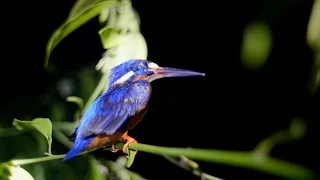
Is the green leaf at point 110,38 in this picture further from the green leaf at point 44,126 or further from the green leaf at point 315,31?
the green leaf at point 315,31

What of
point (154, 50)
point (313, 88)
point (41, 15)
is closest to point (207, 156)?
point (313, 88)

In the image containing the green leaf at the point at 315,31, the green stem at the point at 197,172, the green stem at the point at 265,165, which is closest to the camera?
the green stem at the point at 265,165

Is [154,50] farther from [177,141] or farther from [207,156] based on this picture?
[207,156]

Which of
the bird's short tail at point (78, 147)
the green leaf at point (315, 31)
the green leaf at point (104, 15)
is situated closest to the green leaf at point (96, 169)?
the bird's short tail at point (78, 147)

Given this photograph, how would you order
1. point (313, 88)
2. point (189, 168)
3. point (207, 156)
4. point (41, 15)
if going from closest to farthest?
point (207, 156) → point (313, 88) → point (189, 168) → point (41, 15)

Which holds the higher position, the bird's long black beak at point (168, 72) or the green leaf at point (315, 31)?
the green leaf at point (315, 31)

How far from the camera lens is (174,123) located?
1.64ft

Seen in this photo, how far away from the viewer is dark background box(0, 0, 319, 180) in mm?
391

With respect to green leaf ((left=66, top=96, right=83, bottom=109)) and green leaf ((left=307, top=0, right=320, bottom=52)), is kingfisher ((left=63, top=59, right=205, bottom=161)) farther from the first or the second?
green leaf ((left=307, top=0, right=320, bottom=52))

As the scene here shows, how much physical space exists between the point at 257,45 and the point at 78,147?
0.72ft

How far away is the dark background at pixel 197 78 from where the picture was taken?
1.28 feet

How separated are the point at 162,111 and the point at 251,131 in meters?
0.10

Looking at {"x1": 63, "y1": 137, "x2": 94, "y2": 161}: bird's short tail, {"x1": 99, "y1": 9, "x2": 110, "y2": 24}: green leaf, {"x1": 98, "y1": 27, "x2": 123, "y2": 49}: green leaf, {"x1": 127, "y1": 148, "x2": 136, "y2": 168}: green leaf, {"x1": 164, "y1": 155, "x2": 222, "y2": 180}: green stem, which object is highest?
{"x1": 99, "y1": 9, "x2": 110, "y2": 24}: green leaf

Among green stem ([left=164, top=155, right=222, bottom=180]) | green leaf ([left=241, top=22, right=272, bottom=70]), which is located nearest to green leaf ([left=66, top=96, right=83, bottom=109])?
green stem ([left=164, top=155, right=222, bottom=180])
